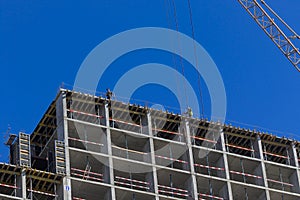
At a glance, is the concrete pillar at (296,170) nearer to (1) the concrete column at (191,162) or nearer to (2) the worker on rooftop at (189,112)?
(2) the worker on rooftop at (189,112)

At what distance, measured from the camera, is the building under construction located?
3856 inches

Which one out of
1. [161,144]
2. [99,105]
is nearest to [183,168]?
[161,144]

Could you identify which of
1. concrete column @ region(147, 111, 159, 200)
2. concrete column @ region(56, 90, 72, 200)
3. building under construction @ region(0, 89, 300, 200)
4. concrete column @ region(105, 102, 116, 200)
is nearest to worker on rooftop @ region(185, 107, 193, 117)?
building under construction @ region(0, 89, 300, 200)

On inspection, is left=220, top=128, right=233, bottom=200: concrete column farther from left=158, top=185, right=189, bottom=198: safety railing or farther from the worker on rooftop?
left=158, top=185, right=189, bottom=198: safety railing

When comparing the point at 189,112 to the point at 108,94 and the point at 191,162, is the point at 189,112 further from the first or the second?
the point at 108,94

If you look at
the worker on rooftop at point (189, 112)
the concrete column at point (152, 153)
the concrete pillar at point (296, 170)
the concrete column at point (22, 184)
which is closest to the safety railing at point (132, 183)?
the concrete column at point (152, 153)

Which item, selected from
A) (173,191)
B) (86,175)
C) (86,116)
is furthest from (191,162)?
(86,116)

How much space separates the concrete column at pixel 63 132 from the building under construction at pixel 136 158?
93mm

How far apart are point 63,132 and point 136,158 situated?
307 inches

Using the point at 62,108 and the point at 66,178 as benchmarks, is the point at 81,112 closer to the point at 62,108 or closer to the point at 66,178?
the point at 62,108

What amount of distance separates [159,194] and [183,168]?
5087 millimetres

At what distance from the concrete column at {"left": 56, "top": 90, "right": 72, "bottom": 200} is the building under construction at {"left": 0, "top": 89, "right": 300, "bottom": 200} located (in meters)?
0.09

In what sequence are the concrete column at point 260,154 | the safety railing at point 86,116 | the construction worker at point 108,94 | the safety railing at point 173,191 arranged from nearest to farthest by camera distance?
the safety railing at point 173,191 < the safety railing at point 86,116 < the construction worker at point 108,94 < the concrete column at point 260,154

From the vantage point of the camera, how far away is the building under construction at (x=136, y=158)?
97.9 meters
